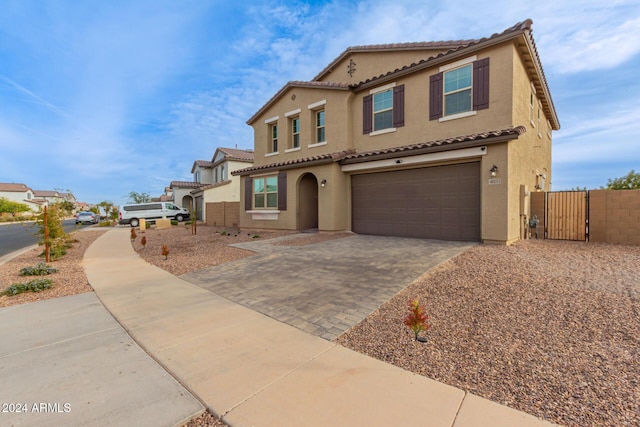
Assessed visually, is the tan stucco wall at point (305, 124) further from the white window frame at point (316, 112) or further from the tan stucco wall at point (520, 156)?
the tan stucco wall at point (520, 156)

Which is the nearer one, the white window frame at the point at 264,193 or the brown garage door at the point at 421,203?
the brown garage door at the point at 421,203

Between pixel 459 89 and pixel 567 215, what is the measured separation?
5883 millimetres

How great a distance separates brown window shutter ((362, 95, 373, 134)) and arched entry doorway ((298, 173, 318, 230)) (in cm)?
358

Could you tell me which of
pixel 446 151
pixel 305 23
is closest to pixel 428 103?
pixel 446 151

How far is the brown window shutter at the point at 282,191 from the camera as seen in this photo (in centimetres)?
1423

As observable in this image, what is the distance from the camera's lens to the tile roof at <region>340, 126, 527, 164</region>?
27.0ft

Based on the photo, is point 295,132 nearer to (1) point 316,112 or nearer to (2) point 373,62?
(1) point 316,112

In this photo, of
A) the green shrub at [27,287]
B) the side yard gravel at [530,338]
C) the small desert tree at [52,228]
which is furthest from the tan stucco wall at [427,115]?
the small desert tree at [52,228]

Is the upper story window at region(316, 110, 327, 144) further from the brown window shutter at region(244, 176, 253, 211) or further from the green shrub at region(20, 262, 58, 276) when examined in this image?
the green shrub at region(20, 262, 58, 276)

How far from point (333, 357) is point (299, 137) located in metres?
13.2

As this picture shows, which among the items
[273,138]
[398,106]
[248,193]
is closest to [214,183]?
[248,193]

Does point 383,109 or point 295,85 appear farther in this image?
point 295,85

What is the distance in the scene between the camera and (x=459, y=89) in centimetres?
1002

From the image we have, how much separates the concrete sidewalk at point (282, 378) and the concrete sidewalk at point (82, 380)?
0.19 m
